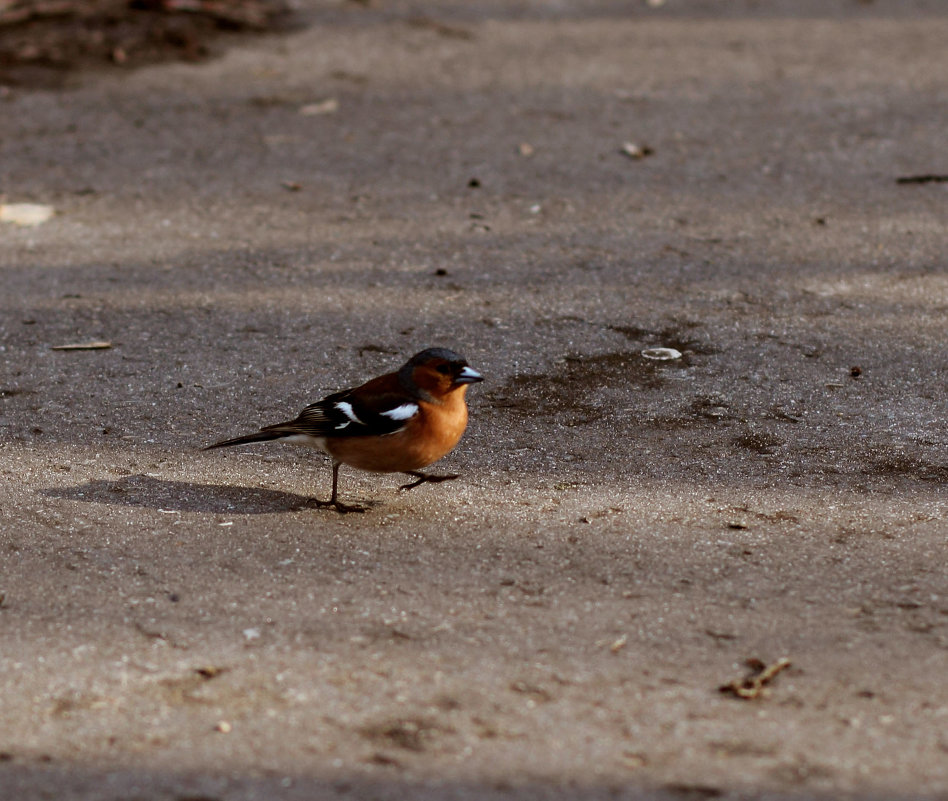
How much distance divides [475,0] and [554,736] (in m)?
10.2

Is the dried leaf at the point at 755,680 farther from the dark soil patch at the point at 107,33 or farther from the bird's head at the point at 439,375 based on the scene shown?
the dark soil patch at the point at 107,33

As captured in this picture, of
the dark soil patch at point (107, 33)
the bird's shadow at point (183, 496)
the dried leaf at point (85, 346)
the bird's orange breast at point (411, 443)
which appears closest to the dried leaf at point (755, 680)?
the bird's orange breast at point (411, 443)

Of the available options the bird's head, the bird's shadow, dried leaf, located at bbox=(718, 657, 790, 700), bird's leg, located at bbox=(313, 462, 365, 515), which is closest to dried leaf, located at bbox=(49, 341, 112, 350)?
the bird's shadow

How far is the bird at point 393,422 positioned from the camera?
457 centimetres

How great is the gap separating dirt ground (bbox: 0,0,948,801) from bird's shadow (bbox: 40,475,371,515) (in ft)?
0.08

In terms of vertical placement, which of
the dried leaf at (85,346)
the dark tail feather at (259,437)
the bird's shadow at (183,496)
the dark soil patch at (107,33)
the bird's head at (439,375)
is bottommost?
the bird's shadow at (183,496)

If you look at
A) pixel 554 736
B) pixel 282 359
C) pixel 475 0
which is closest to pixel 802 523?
pixel 554 736

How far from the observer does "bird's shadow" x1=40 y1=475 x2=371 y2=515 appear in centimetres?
468

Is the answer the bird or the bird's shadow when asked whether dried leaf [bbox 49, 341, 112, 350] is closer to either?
the bird's shadow

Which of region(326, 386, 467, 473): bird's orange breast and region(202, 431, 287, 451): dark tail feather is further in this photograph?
region(202, 431, 287, 451): dark tail feather

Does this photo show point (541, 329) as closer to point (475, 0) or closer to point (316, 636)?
point (316, 636)

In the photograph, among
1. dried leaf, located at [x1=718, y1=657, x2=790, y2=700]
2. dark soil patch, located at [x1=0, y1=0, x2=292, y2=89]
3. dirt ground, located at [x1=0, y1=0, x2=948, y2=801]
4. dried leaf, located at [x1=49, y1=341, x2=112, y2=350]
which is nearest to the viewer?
dirt ground, located at [x1=0, y1=0, x2=948, y2=801]

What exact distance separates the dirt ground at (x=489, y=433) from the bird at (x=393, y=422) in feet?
0.76

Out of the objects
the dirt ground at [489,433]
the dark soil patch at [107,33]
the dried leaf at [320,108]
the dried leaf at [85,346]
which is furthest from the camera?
the dark soil patch at [107,33]
